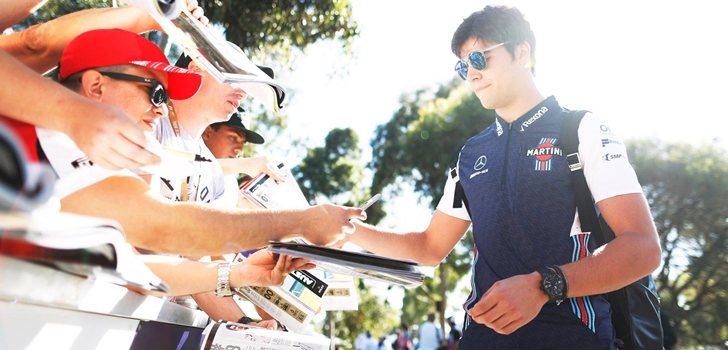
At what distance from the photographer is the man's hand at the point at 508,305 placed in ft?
7.11

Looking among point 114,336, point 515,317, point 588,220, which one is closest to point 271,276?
point 114,336

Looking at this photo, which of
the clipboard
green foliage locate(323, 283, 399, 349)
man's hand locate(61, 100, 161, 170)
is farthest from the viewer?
green foliage locate(323, 283, 399, 349)

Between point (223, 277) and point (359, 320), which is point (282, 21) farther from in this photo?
point (359, 320)

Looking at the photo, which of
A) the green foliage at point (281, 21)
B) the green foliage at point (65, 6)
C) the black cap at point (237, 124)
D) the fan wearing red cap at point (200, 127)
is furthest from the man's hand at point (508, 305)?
the green foliage at point (281, 21)

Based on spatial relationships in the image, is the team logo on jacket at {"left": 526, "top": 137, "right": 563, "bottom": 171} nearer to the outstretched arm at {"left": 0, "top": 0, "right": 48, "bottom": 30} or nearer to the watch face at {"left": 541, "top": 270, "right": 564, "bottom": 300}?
the watch face at {"left": 541, "top": 270, "right": 564, "bottom": 300}

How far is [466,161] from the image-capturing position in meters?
3.05

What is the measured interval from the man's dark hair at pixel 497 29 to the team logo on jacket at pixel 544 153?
509mm

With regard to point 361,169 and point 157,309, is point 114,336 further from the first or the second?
point 361,169

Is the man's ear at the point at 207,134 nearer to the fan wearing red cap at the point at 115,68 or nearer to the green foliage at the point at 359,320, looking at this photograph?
the fan wearing red cap at the point at 115,68

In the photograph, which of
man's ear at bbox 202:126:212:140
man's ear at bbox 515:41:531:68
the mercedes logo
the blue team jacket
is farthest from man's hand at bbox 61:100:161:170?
man's ear at bbox 202:126:212:140

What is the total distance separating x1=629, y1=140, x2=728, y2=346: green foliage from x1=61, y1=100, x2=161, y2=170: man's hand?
2452cm

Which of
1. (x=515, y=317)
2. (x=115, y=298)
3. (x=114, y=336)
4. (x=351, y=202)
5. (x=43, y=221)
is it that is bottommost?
(x=351, y=202)

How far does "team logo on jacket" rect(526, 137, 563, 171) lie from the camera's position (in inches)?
104

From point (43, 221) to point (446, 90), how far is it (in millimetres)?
31347
